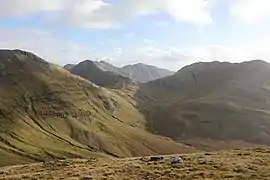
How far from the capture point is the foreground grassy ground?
32.1 metres

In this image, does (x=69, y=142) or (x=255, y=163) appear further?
(x=69, y=142)

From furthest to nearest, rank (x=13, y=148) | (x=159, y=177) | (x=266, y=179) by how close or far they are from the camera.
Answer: (x=13, y=148)
(x=159, y=177)
(x=266, y=179)

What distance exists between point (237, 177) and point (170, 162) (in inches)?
300

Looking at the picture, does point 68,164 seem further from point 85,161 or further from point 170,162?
point 170,162

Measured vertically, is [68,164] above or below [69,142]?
above

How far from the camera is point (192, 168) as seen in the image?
112 ft

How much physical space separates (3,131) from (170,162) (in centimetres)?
17583

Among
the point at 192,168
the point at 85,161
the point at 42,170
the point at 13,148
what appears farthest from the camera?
the point at 13,148

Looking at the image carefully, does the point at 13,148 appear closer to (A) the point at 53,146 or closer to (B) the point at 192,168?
(A) the point at 53,146

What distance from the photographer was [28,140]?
638 feet

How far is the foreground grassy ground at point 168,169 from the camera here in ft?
105

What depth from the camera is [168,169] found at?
34188mm

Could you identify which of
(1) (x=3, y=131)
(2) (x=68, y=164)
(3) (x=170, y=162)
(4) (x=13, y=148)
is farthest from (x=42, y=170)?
(1) (x=3, y=131)

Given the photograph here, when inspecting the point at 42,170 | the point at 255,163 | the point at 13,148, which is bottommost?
the point at 13,148
